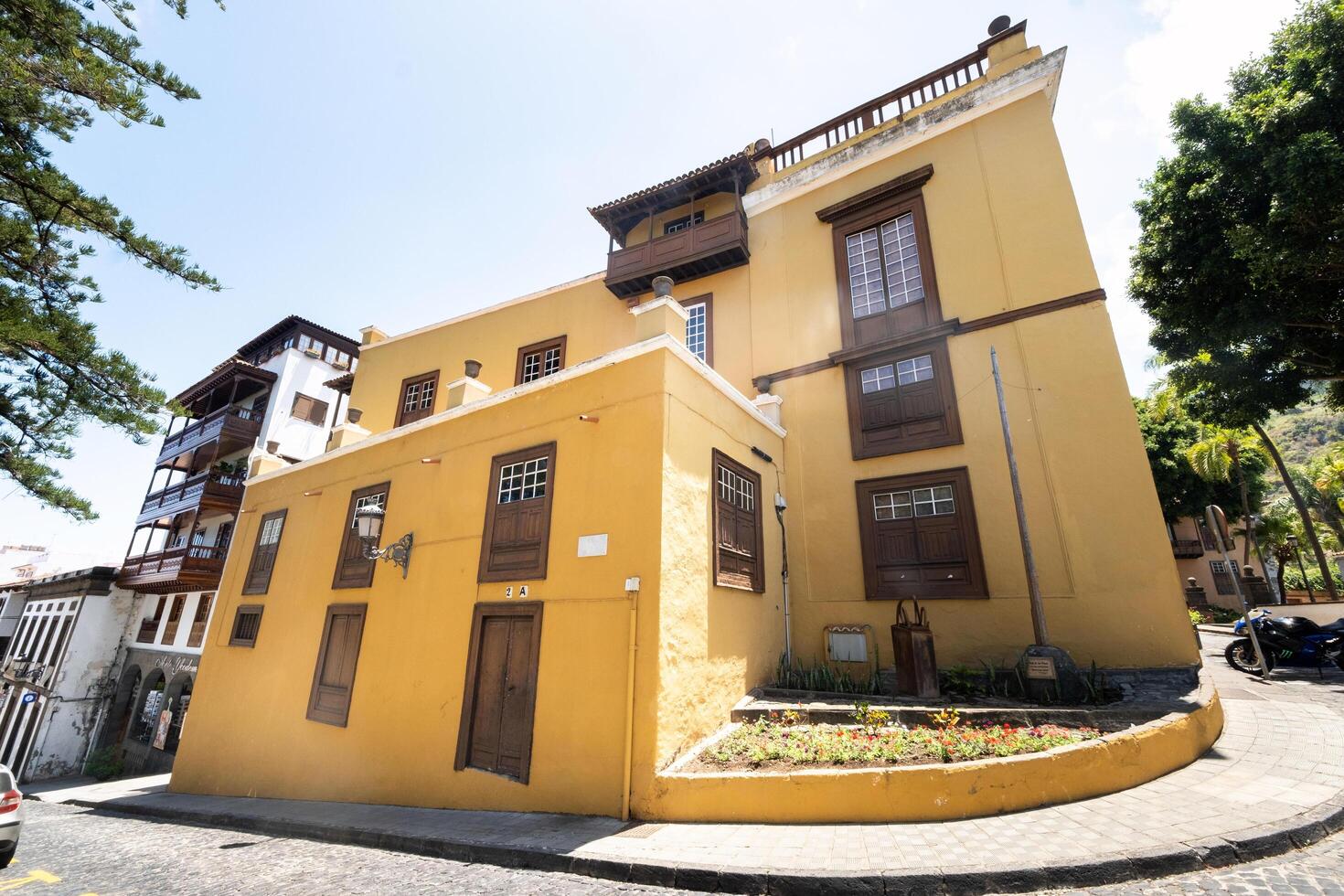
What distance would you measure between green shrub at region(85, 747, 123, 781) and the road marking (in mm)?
17789

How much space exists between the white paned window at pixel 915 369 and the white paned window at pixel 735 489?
3.74 meters

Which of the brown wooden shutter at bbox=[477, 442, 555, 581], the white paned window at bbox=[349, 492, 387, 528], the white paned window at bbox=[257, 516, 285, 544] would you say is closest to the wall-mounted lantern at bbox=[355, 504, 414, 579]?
the white paned window at bbox=[349, 492, 387, 528]

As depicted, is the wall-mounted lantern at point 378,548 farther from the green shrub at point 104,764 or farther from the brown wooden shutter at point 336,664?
the green shrub at point 104,764

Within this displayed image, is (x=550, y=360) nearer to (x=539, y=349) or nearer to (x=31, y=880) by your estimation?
(x=539, y=349)

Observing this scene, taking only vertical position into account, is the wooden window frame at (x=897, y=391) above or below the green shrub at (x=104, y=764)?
above

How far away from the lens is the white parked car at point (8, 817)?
6.73 metres

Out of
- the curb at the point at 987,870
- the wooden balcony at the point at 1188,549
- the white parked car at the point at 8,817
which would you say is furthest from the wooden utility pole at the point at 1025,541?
the wooden balcony at the point at 1188,549

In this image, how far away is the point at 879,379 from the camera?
10625 mm

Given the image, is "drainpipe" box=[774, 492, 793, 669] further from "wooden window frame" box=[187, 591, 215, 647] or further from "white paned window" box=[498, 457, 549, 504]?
"wooden window frame" box=[187, 591, 215, 647]

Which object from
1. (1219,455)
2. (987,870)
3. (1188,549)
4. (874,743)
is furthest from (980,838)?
(1188,549)

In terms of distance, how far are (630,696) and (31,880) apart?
6.66 m

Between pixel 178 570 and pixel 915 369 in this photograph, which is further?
pixel 178 570

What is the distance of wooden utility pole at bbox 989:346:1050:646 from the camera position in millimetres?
7613

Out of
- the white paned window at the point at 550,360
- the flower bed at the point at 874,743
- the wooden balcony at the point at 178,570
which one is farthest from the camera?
the wooden balcony at the point at 178,570
